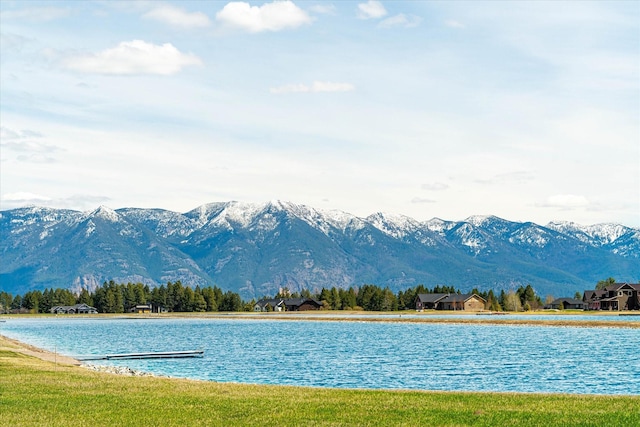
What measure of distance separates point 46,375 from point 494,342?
209 ft

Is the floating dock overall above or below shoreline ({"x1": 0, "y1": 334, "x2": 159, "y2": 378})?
below

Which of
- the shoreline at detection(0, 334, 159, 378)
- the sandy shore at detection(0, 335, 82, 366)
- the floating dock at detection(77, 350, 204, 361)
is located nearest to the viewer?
the shoreline at detection(0, 334, 159, 378)

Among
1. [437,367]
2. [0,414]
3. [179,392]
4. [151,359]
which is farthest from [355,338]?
[0,414]

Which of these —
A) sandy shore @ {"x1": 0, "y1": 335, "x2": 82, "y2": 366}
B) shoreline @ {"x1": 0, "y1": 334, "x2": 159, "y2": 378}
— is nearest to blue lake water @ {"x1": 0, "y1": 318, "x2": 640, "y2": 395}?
shoreline @ {"x1": 0, "y1": 334, "x2": 159, "y2": 378}

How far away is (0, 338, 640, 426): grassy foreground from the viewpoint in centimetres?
2995

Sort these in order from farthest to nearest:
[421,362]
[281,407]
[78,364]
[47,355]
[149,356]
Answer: [149,356] < [47,355] < [421,362] < [78,364] < [281,407]

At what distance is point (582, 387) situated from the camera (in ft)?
167

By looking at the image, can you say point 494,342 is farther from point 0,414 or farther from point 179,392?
point 0,414

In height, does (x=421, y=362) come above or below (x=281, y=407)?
below

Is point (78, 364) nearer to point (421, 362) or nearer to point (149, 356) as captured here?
point (149, 356)

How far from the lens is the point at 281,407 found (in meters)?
33.7

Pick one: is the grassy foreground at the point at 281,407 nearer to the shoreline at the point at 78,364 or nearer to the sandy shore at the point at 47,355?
the shoreline at the point at 78,364

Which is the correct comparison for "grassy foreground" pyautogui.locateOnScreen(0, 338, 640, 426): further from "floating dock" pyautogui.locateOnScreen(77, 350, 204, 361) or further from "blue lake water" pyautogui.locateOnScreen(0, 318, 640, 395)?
"floating dock" pyautogui.locateOnScreen(77, 350, 204, 361)

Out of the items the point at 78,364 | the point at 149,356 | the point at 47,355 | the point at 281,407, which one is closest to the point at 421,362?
the point at 78,364
